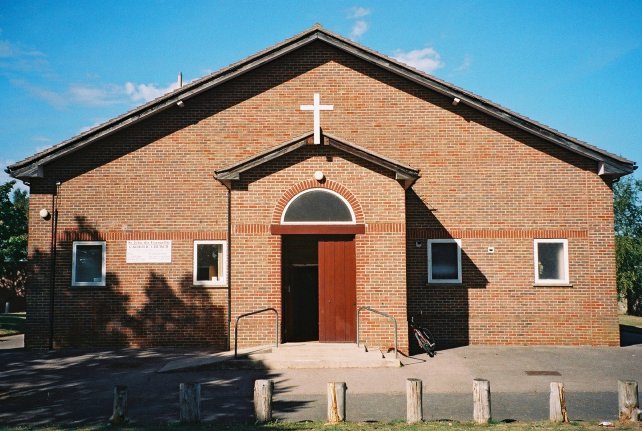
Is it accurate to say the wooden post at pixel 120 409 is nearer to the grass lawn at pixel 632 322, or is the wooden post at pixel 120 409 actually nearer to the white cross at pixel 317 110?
the white cross at pixel 317 110

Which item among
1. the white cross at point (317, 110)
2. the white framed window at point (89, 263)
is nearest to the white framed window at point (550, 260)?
the white cross at point (317, 110)

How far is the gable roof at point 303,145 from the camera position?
13.0 m

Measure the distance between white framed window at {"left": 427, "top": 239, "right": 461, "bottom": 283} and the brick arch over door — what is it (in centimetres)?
300

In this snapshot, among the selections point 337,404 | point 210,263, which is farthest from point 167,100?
point 337,404

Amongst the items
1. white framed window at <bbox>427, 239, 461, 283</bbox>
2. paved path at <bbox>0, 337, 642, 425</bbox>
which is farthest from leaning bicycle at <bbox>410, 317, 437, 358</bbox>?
white framed window at <bbox>427, 239, 461, 283</bbox>

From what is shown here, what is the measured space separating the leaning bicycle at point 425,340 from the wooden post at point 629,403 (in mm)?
5399

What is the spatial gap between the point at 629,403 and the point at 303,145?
855 centimetres

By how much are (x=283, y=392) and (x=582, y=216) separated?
10.1m

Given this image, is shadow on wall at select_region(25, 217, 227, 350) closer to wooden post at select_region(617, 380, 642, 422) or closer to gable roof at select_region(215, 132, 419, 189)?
gable roof at select_region(215, 132, 419, 189)

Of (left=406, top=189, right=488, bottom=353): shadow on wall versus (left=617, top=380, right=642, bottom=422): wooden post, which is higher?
(left=406, top=189, right=488, bottom=353): shadow on wall

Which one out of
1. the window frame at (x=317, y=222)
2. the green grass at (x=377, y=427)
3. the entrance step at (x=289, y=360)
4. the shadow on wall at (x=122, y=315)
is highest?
the window frame at (x=317, y=222)

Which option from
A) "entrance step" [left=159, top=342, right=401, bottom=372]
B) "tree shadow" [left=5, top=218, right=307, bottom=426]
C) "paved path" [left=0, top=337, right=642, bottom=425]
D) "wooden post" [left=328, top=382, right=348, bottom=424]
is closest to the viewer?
"wooden post" [left=328, top=382, right=348, bottom=424]

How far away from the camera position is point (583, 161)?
15.3m

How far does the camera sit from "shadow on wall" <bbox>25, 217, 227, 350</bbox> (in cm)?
1434
